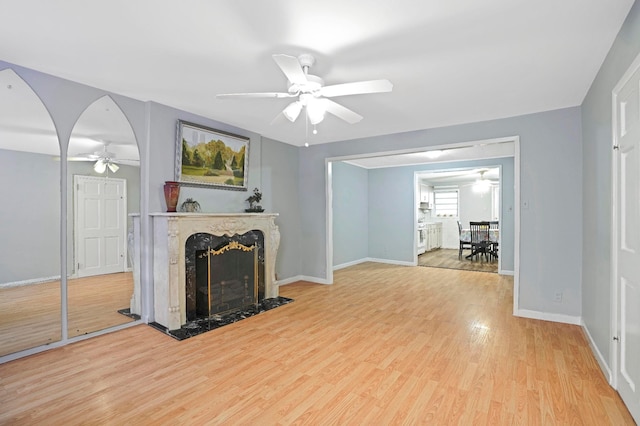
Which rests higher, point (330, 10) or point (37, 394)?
point (330, 10)

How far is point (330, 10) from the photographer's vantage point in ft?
6.23

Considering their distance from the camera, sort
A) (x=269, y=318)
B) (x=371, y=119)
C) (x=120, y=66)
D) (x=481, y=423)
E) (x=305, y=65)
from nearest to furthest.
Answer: (x=481, y=423)
(x=305, y=65)
(x=120, y=66)
(x=269, y=318)
(x=371, y=119)

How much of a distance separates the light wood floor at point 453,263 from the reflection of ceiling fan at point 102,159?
6.40 metres

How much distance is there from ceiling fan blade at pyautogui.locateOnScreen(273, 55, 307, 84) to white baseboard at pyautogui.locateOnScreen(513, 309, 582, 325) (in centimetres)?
367

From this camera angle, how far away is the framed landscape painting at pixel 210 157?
12.5 feet

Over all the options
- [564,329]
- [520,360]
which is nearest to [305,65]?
[520,360]

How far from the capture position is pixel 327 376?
2404 mm

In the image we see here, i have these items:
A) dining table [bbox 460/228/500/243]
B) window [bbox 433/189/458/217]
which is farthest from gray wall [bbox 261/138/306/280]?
window [bbox 433/189/458/217]

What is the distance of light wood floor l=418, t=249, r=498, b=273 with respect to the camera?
685 cm

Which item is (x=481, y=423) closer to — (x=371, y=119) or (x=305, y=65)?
(x=305, y=65)

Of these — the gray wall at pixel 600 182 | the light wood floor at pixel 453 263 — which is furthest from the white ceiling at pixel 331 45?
the light wood floor at pixel 453 263

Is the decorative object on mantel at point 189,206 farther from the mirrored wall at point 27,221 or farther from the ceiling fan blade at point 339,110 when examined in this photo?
the ceiling fan blade at point 339,110

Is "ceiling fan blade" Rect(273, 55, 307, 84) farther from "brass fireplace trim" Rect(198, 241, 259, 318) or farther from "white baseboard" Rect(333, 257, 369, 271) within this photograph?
"white baseboard" Rect(333, 257, 369, 271)

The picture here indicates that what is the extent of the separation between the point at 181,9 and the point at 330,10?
0.90 metres
